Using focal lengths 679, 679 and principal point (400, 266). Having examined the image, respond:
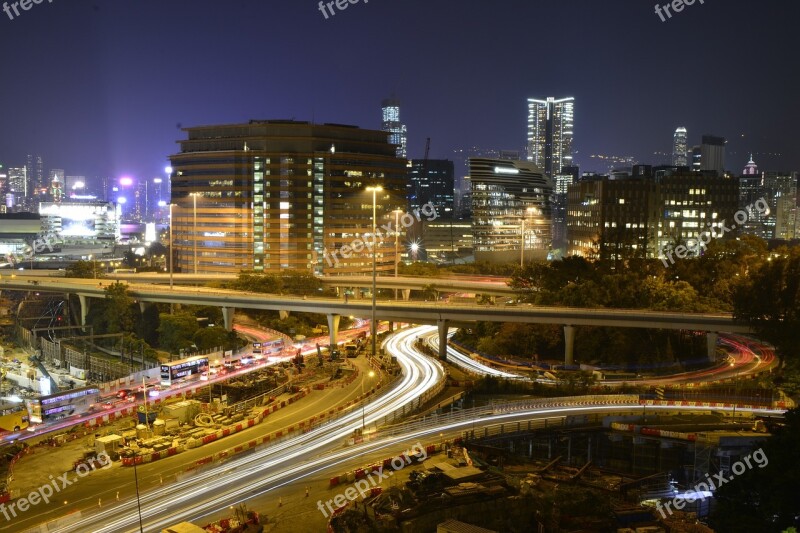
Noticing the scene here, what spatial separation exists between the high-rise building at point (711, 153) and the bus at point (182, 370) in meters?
173

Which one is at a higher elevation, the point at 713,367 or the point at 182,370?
Result: the point at 182,370

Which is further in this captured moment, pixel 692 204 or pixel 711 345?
pixel 692 204

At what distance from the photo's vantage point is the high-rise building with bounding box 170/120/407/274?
8550 centimetres

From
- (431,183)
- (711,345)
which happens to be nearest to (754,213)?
(431,183)

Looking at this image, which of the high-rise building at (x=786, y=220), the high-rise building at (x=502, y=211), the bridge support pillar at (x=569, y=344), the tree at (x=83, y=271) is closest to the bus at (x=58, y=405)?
the bridge support pillar at (x=569, y=344)

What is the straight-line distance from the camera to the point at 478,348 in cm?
4928

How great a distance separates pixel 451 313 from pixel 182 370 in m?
17.6

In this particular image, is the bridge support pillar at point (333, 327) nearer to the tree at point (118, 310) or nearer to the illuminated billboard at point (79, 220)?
the tree at point (118, 310)

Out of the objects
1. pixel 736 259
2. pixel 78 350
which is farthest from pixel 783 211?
pixel 78 350

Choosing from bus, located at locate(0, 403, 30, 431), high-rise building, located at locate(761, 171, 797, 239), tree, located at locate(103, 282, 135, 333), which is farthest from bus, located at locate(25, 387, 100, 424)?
high-rise building, located at locate(761, 171, 797, 239)

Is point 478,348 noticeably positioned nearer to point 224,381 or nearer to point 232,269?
point 224,381

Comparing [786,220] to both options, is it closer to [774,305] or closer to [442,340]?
[774,305]

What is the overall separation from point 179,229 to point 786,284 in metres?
76.1

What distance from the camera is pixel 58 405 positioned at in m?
31.4
